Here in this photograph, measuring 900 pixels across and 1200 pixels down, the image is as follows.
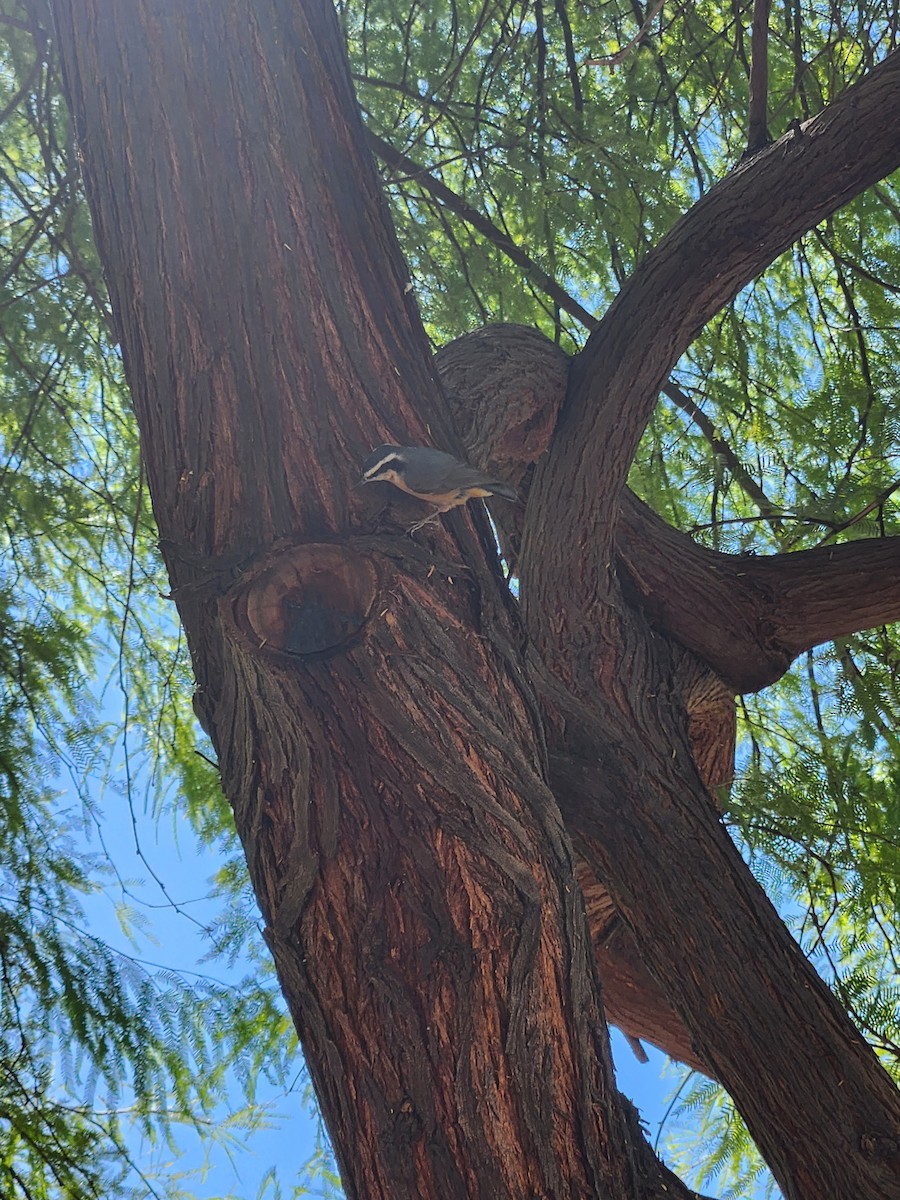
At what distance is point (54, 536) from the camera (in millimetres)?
3037

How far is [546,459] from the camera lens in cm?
257

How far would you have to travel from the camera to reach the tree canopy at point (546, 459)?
180 centimetres

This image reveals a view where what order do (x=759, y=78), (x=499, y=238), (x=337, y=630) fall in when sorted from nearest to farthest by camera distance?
(x=337, y=630) < (x=759, y=78) < (x=499, y=238)

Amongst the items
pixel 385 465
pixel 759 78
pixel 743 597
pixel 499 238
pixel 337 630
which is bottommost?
pixel 337 630

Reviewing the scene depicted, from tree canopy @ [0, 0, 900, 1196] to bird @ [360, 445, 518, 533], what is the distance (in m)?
0.07

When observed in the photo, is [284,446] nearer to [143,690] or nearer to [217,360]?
[217,360]

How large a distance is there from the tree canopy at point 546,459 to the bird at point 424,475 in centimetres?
7

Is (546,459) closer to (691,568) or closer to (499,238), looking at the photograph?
(691,568)

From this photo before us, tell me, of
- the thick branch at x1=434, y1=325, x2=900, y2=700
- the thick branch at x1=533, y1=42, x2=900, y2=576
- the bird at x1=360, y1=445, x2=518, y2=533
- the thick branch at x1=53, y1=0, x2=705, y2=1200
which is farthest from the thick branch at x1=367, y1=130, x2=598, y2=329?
the bird at x1=360, y1=445, x2=518, y2=533

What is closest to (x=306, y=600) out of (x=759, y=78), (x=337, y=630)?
(x=337, y=630)

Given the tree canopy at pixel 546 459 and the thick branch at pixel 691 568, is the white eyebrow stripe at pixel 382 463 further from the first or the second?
the thick branch at pixel 691 568

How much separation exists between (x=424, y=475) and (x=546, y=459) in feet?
3.28

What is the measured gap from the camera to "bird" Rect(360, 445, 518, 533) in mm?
1591

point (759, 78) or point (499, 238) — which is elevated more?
point (499, 238)
